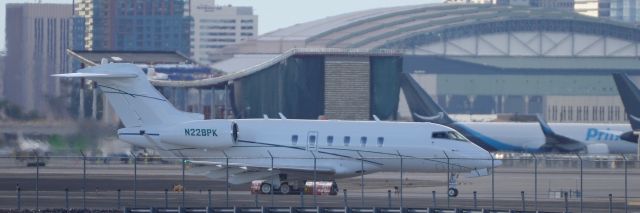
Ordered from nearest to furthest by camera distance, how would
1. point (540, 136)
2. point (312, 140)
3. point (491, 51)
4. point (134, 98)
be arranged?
point (312, 140), point (134, 98), point (540, 136), point (491, 51)

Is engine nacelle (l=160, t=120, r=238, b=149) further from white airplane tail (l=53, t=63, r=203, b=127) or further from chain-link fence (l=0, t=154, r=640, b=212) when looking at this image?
white airplane tail (l=53, t=63, r=203, b=127)

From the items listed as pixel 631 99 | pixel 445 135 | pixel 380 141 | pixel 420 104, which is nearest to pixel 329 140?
pixel 380 141

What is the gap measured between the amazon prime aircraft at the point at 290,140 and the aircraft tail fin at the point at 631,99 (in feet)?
109

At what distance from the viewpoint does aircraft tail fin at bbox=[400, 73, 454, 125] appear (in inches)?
4215

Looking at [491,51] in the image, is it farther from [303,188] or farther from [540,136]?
[303,188]

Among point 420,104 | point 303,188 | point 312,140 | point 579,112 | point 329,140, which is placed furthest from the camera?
point 579,112

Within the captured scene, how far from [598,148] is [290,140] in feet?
155

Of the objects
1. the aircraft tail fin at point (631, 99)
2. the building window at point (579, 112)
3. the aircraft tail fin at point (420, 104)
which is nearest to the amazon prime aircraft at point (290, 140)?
the aircraft tail fin at point (631, 99)

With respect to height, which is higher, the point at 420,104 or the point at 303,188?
the point at 420,104

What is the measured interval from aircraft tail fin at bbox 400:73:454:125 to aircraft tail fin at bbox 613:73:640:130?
17771mm

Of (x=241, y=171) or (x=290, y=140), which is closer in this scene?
(x=241, y=171)

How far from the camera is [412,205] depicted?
49812 mm

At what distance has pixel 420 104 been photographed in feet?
355

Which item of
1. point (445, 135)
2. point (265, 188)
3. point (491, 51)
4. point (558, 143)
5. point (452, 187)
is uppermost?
point (491, 51)
